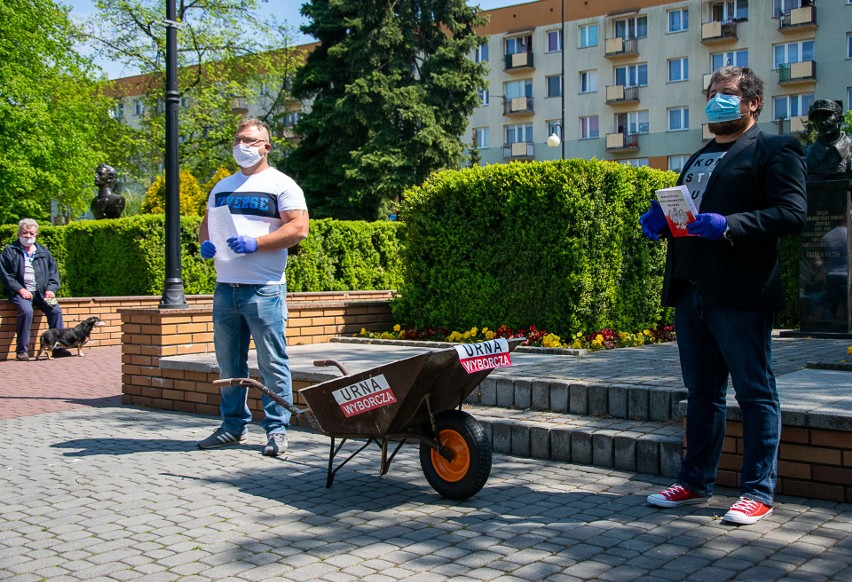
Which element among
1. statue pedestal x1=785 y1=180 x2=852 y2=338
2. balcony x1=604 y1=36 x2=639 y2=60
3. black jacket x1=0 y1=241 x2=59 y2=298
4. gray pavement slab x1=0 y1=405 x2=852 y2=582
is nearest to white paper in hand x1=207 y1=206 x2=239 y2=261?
gray pavement slab x1=0 y1=405 x2=852 y2=582

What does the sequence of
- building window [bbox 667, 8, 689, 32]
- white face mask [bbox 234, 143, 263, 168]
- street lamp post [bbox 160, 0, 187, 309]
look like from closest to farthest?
white face mask [bbox 234, 143, 263, 168], street lamp post [bbox 160, 0, 187, 309], building window [bbox 667, 8, 689, 32]

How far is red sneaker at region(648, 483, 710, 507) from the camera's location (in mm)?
4484

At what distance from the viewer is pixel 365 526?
170 inches

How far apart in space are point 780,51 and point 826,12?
273 cm

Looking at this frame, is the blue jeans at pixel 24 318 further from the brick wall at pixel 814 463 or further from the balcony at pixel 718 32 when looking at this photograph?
the balcony at pixel 718 32

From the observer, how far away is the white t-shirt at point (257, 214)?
600 centimetres

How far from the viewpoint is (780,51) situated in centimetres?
4509

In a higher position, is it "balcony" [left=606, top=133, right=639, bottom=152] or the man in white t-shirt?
"balcony" [left=606, top=133, right=639, bottom=152]

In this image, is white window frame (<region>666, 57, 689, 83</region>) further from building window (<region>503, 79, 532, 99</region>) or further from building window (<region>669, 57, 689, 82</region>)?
building window (<region>503, 79, 532, 99</region>)

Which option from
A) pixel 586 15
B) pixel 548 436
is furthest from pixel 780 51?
pixel 548 436

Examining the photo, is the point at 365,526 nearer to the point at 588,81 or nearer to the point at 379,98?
the point at 379,98

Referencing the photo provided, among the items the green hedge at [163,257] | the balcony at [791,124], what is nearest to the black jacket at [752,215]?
the green hedge at [163,257]

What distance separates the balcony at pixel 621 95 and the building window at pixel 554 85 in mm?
3653

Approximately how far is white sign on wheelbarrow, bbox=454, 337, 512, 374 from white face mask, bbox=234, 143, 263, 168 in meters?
2.38
